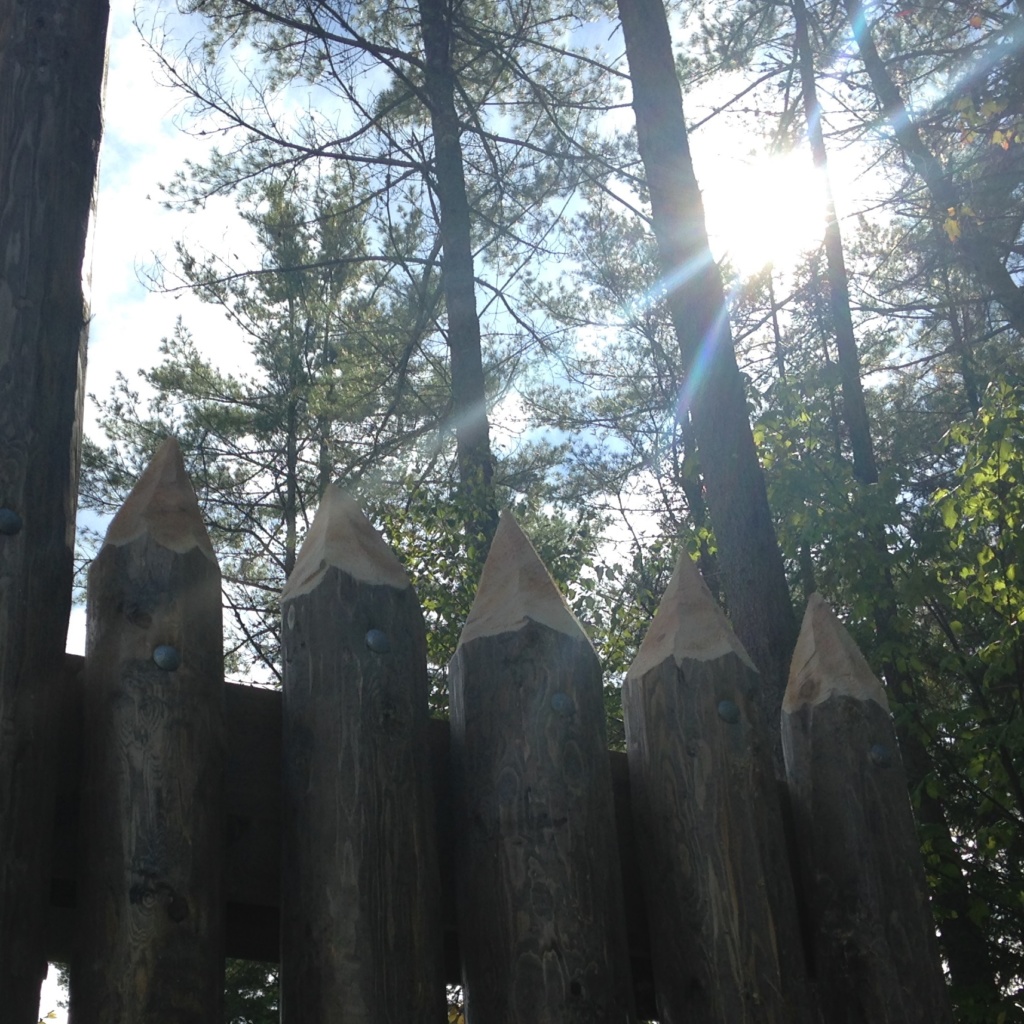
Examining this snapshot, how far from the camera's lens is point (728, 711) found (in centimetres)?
261

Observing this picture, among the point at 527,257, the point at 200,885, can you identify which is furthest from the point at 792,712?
the point at 527,257

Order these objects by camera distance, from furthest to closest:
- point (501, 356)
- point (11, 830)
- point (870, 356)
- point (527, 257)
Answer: point (870, 356) → point (501, 356) → point (527, 257) → point (11, 830)

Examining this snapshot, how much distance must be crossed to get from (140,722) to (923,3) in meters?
12.8

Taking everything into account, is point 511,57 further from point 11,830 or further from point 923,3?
point 11,830

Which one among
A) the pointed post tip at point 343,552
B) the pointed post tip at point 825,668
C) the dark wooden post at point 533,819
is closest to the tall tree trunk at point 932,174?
the pointed post tip at point 825,668

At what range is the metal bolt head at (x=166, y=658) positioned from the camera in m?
2.06

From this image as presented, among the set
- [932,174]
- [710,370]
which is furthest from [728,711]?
[932,174]

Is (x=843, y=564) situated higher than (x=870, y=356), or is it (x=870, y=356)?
(x=870, y=356)

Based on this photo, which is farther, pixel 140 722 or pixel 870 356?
pixel 870 356

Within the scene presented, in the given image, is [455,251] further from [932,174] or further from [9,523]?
[9,523]

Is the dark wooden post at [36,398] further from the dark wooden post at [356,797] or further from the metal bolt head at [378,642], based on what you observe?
the metal bolt head at [378,642]

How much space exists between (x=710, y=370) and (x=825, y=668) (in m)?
3.13

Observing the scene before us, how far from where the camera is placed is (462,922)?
232 cm

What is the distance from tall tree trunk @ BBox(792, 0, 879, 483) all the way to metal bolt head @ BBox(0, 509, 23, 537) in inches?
385
